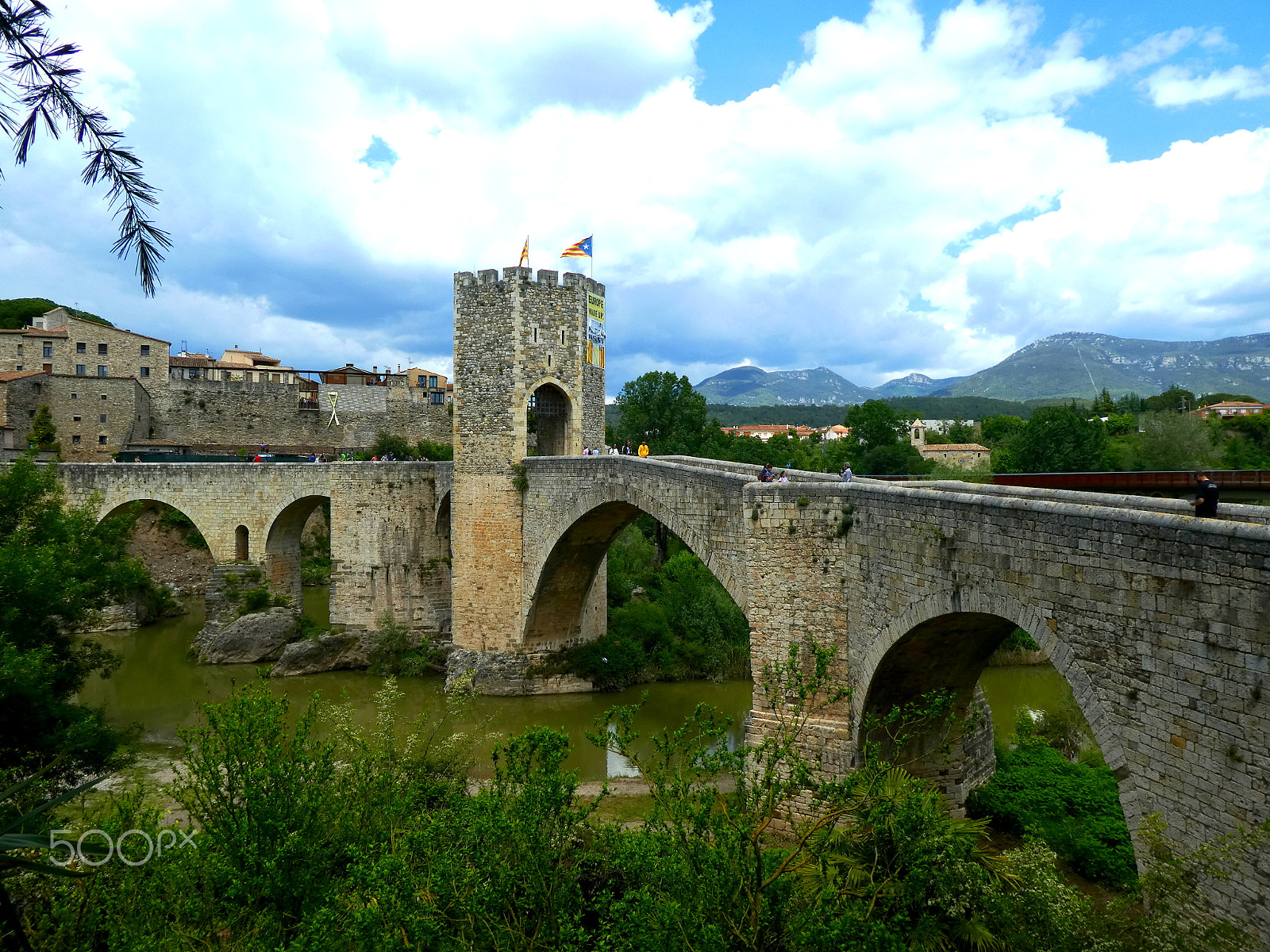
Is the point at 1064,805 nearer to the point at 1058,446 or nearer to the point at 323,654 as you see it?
the point at 323,654

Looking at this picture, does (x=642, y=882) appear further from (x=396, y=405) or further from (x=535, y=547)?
(x=396, y=405)

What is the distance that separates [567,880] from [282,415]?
39.1 meters

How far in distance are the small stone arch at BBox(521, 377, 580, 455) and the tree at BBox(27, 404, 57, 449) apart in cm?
2160

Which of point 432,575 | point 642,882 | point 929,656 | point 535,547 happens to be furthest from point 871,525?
point 432,575

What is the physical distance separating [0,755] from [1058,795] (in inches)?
579

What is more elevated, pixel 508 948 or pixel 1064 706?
pixel 508 948

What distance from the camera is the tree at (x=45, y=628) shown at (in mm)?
10836

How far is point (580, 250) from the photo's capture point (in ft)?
67.5

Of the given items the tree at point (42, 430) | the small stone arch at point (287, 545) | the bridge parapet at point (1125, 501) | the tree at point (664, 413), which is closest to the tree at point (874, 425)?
the tree at point (664, 413)

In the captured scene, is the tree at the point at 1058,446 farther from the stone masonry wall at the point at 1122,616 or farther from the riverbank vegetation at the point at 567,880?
the riverbank vegetation at the point at 567,880

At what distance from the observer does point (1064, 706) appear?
15.2 metres

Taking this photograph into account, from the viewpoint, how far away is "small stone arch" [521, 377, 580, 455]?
19.9 meters

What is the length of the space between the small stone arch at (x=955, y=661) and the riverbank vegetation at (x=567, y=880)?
0.95 meters

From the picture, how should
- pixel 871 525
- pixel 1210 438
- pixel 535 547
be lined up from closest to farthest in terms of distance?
pixel 871 525
pixel 535 547
pixel 1210 438
